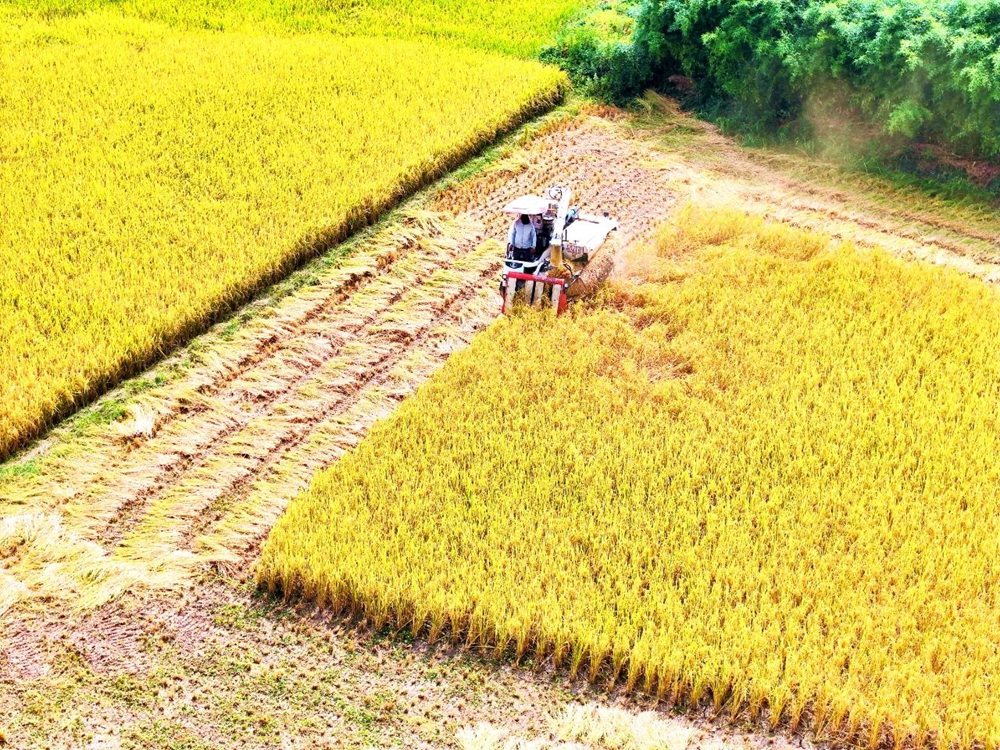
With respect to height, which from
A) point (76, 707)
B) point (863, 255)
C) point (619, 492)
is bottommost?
point (76, 707)

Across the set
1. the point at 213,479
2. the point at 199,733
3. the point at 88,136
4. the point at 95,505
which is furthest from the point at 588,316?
the point at 88,136

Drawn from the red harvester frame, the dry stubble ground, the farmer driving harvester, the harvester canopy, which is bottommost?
the dry stubble ground

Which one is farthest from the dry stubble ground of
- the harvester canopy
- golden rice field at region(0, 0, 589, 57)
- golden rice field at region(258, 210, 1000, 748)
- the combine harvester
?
golden rice field at region(0, 0, 589, 57)

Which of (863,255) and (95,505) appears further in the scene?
(863,255)

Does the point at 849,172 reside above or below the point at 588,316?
above

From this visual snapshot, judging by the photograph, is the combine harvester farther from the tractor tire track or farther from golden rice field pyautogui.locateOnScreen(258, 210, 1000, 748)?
the tractor tire track

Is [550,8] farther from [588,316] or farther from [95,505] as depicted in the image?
[95,505]

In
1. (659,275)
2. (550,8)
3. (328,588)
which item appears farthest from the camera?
(550,8)
